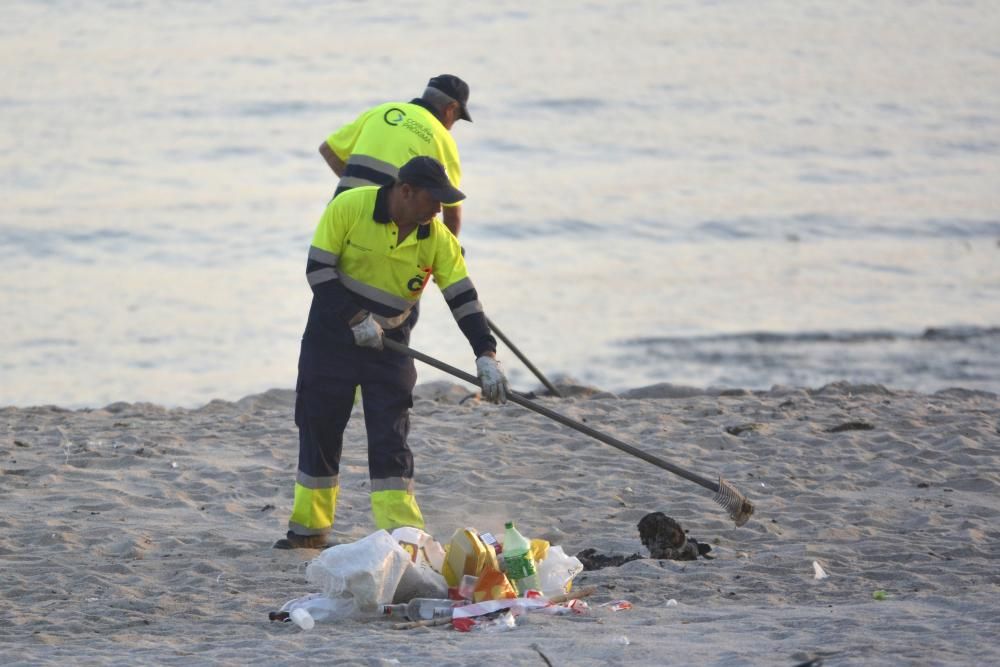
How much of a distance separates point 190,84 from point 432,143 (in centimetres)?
1840

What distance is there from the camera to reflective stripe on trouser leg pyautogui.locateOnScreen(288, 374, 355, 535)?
21.9 feet

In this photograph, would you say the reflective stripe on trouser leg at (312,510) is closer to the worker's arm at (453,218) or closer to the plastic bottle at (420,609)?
the plastic bottle at (420,609)

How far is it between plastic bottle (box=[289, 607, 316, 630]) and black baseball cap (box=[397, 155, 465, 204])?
1676 mm

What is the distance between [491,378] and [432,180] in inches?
34.0

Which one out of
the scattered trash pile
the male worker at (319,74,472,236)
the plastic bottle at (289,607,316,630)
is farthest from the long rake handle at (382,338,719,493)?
the plastic bottle at (289,607,316,630)

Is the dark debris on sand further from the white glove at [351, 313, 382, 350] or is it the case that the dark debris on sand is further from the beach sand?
the white glove at [351, 313, 382, 350]

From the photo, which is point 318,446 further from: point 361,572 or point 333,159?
point 333,159

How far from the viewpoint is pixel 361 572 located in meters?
5.79

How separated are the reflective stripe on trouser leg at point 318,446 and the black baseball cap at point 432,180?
3.24ft

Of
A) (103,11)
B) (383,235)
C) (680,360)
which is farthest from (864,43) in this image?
(383,235)

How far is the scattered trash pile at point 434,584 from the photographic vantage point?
19.0 feet

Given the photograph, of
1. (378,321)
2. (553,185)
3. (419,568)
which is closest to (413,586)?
(419,568)

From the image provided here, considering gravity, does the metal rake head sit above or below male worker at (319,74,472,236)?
below

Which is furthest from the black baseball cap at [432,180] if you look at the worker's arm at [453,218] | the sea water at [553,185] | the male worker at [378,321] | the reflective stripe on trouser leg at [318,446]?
the sea water at [553,185]
